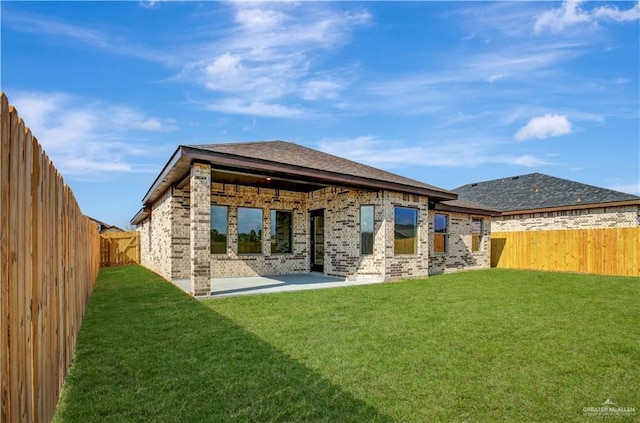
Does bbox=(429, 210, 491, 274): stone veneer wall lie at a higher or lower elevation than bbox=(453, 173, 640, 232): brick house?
lower

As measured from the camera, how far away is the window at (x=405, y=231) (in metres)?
11.4

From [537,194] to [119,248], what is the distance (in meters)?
23.0

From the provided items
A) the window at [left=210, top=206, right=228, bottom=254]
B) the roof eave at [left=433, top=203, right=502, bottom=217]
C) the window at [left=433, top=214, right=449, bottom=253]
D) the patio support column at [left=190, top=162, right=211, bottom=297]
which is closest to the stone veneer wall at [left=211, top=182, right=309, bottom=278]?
the window at [left=210, top=206, right=228, bottom=254]

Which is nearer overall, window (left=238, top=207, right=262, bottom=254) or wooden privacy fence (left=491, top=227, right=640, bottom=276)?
window (left=238, top=207, right=262, bottom=254)

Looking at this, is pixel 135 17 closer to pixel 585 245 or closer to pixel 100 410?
pixel 100 410

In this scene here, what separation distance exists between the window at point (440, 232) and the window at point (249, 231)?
7.01 metres

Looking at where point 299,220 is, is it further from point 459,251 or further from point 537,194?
point 537,194

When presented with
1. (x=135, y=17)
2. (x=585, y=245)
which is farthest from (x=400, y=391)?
(x=585, y=245)

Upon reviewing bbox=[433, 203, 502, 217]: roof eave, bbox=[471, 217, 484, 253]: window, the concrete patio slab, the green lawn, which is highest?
bbox=[433, 203, 502, 217]: roof eave

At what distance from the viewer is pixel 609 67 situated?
33.7 feet

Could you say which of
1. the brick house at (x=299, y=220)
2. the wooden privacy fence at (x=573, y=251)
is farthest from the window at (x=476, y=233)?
the brick house at (x=299, y=220)

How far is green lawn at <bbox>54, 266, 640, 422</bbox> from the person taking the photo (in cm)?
283

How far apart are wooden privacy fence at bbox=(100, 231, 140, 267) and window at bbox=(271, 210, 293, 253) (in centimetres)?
1111

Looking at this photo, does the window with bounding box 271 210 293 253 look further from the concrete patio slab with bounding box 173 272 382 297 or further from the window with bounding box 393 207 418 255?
the window with bounding box 393 207 418 255
